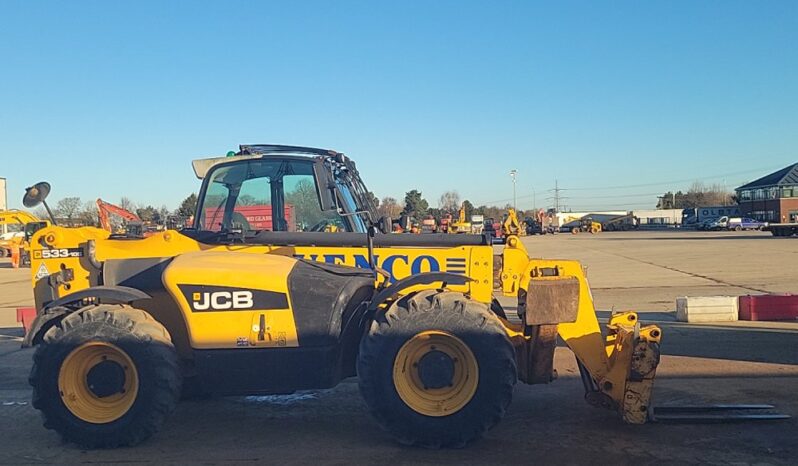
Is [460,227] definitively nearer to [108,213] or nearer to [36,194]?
[108,213]

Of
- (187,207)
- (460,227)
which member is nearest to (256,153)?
(187,207)

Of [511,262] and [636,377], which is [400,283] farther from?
[636,377]

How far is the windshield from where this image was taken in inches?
247

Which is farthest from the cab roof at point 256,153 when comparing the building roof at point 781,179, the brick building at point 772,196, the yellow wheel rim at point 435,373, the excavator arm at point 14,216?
the building roof at point 781,179

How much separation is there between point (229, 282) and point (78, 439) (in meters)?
1.72

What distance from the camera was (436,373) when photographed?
5.18m

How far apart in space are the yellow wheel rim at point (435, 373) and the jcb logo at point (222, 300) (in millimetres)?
1305

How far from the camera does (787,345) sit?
9000 mm

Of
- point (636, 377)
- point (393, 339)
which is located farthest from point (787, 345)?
point (393, 339)

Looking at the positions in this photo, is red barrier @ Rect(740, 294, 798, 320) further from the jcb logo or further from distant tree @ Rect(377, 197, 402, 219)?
the jcb logo

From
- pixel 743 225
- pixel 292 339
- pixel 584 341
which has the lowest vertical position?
pixel 584 341

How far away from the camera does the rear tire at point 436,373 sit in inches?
197

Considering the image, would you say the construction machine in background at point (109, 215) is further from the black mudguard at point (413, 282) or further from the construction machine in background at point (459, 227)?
the construction machine in background at point (459, 227)

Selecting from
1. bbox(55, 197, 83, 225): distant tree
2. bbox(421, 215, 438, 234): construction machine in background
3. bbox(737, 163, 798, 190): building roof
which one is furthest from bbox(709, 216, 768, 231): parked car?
bbox(55, 197, 83, 225): distant tree
